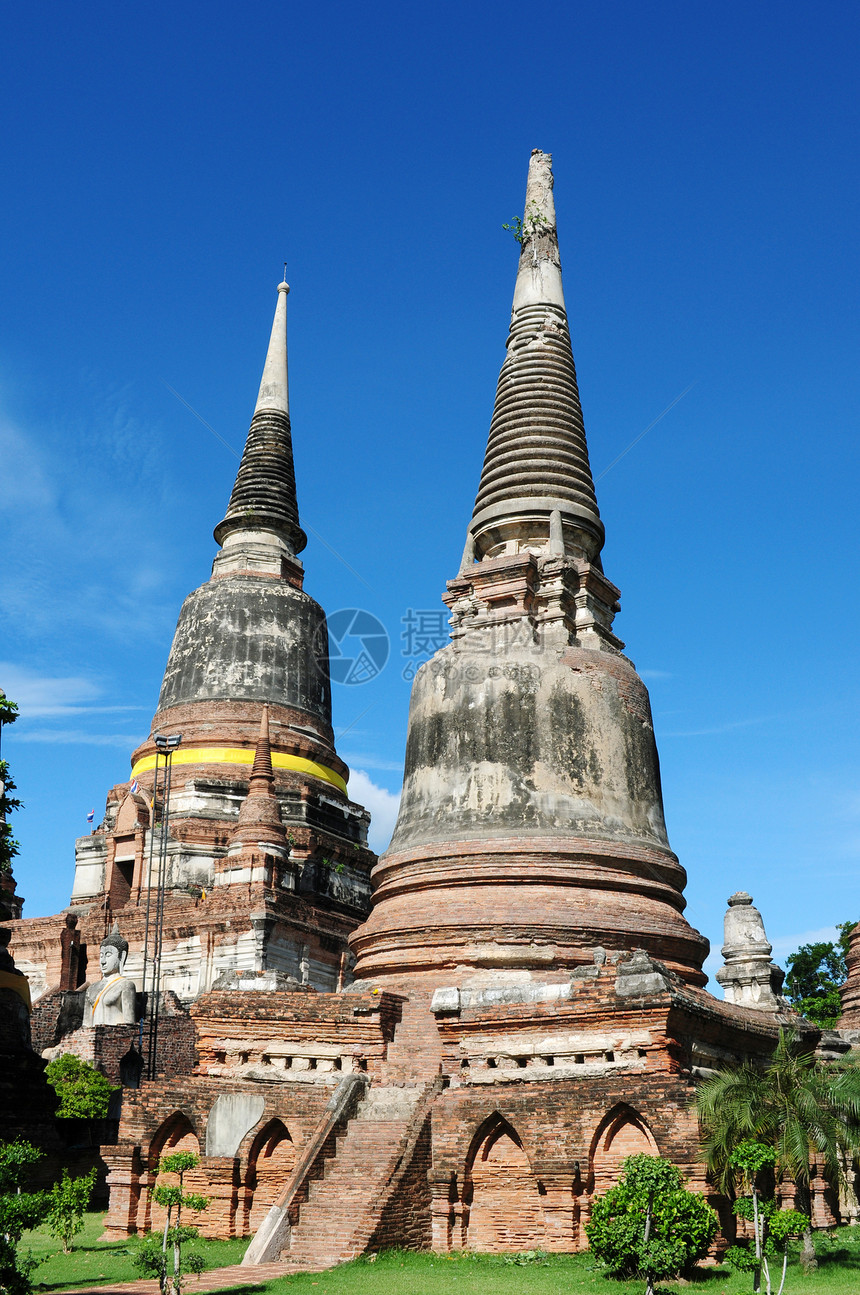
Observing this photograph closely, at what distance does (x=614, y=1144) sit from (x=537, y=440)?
13.4 meters

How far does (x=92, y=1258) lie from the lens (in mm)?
15156

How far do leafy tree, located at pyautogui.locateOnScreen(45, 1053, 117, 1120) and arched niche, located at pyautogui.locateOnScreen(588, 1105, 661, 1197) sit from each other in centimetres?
1052

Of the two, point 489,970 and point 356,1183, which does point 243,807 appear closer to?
point 489,970

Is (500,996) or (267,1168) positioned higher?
(500,996)

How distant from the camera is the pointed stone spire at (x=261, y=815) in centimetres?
3086

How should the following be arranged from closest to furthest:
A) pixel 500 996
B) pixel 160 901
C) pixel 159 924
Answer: pixel 500 996, pixel 159 924, pixel 160 901

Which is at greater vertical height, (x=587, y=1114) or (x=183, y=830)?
(x=183, y=830)

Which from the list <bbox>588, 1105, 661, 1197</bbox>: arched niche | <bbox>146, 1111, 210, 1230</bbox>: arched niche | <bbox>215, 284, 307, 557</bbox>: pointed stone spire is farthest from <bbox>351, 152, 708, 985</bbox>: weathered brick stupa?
<bbox>215, 284, 307, 557</bbox>: pointed stone spire

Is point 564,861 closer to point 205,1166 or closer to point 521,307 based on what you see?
point 205,1166

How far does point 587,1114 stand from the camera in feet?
47.4

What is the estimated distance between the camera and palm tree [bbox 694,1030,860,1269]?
13.3 m

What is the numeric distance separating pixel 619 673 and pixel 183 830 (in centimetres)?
1629

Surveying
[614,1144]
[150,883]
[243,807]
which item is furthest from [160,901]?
[614,1144]

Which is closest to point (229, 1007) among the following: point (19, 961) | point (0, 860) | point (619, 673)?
point (0, 860)
